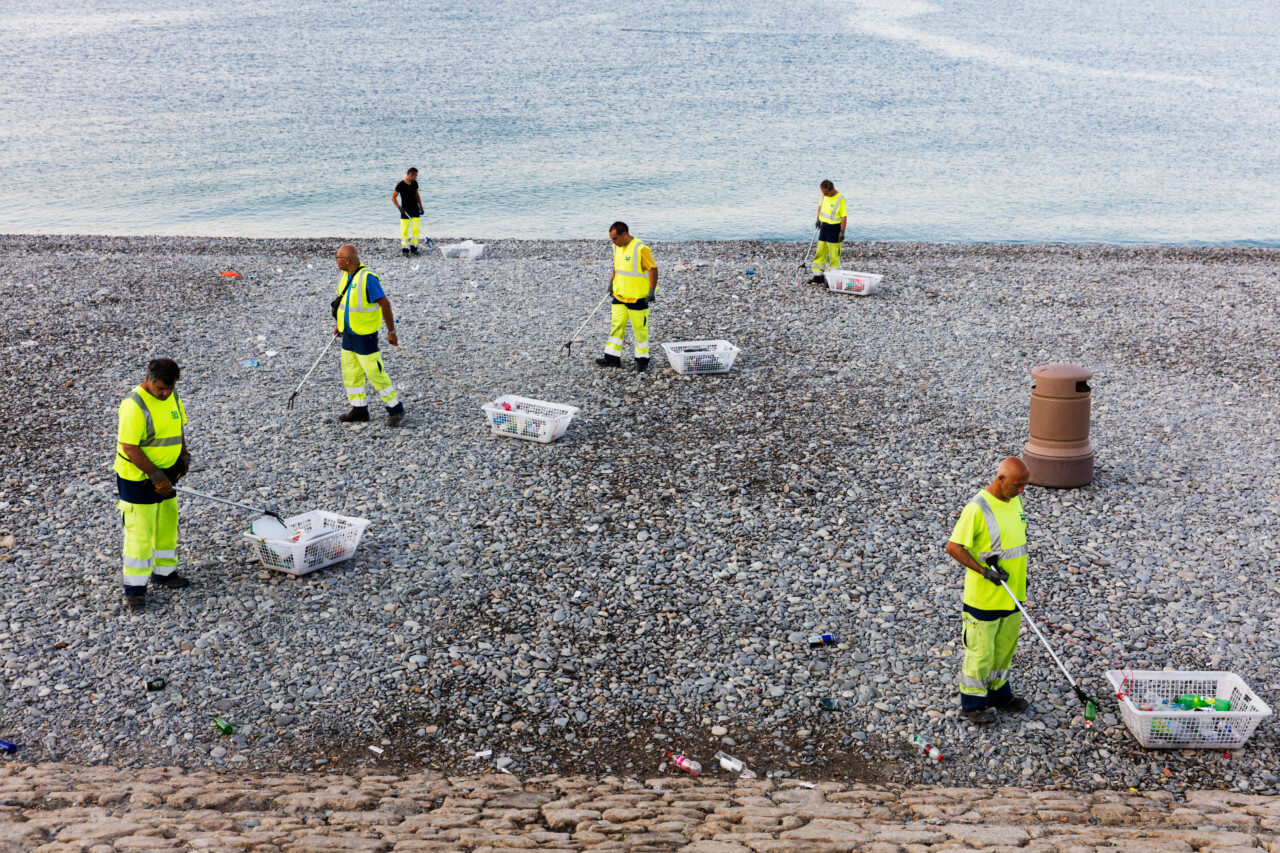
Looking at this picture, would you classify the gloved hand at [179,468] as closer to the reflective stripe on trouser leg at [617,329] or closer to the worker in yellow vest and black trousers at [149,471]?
the worker in yellow vest and black trousers at [149,471]

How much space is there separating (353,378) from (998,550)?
7682 millimetres

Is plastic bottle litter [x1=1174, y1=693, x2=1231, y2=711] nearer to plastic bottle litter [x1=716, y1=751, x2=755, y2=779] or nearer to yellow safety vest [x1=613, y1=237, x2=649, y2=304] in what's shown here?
plastic bottle litter [x1=716, y1=751, x2=755, y2=779]

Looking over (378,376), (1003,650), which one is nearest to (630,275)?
(378,376)

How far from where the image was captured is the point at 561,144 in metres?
42.4

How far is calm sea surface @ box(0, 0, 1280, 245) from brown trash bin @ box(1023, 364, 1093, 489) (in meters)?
19.4

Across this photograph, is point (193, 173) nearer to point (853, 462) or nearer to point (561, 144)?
point (561, 144)

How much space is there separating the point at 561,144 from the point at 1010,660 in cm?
3843

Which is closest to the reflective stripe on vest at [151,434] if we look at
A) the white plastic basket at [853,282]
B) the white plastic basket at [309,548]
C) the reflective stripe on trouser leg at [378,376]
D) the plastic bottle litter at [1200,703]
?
the white plastic basket at [309,548]

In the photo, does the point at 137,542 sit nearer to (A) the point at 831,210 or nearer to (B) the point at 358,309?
(B) the point at 358,309

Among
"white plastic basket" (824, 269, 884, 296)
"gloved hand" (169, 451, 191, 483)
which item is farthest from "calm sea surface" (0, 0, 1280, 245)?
"gloved hand" (169, 451, 191, 483)

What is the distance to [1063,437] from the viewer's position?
409 inches

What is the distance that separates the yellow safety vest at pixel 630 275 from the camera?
513 inches

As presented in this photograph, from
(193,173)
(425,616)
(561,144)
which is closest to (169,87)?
(193,173)

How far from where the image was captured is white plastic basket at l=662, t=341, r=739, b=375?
13438 millimetres
